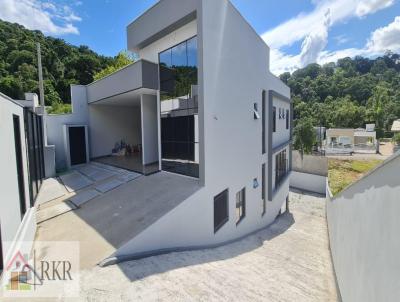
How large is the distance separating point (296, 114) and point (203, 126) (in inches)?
2342

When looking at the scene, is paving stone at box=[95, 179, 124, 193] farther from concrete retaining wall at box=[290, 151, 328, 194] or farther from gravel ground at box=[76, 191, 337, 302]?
concrete retaining wall at box=[290, 151, 328, 194]

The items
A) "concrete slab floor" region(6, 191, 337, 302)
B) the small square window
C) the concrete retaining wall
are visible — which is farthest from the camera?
the concrete retaining wall

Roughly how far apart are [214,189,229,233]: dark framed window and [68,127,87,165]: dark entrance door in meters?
9.55

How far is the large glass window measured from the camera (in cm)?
820

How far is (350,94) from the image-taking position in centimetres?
6438

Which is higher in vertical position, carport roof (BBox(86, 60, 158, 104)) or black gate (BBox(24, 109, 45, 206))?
carport roof (BBox(86, 60, 158, 104))

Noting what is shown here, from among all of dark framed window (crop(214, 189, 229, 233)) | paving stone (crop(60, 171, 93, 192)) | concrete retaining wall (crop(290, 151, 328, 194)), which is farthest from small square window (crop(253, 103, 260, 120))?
concrete retaining wall (crop(290, 151, 328, 194))

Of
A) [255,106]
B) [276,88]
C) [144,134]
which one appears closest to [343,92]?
[276,88]

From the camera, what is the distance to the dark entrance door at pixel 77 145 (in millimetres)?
12953

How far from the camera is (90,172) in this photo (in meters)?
11.5

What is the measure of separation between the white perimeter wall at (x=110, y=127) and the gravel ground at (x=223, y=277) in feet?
34.9

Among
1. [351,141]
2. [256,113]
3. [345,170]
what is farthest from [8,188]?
[351,141]

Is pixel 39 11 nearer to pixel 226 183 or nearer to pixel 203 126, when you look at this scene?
pixel 203 126

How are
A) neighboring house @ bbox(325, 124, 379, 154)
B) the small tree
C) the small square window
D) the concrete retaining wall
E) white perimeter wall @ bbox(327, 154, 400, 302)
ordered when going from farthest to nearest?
neighboring house @ bbox(325, 124, 379, 154) → the small tree → the concrete retaining wall → the small square window → white perimeter wall @ bbox(327, 154, 400, 302)
